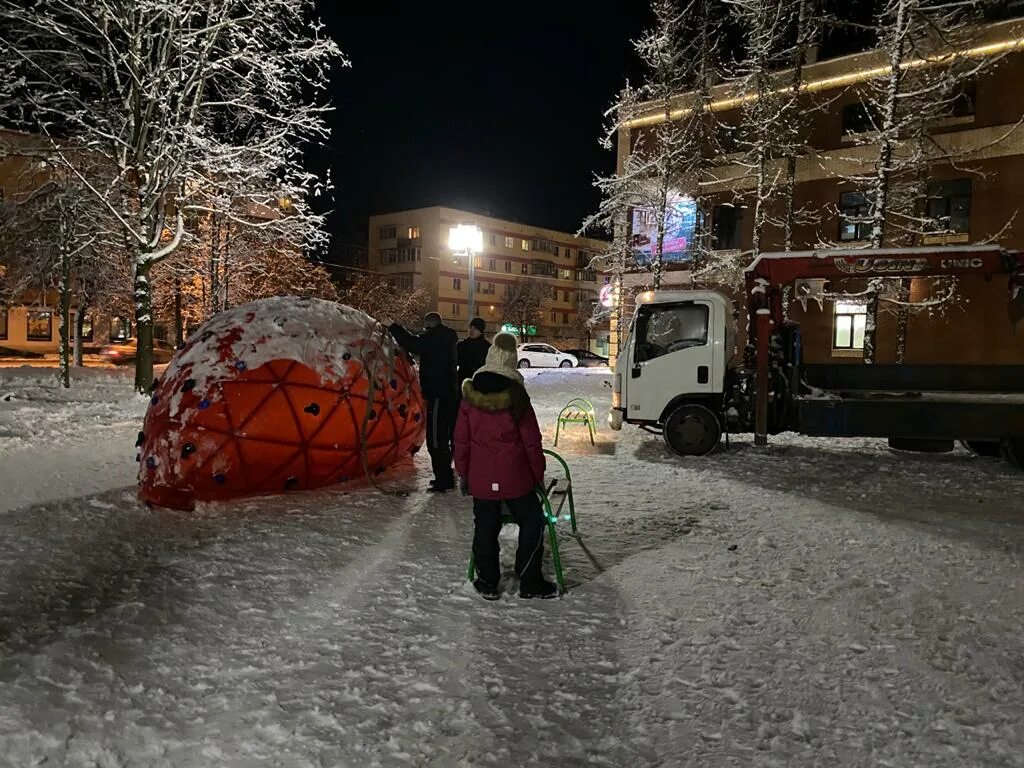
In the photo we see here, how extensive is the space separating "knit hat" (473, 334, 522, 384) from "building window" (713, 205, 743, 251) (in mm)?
24921

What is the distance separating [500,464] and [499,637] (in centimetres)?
107

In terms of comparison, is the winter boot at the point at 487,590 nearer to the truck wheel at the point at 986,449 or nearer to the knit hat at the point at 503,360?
the knit hat at the point at 503,360

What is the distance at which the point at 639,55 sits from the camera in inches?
972

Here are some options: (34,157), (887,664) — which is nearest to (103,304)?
(34,157)

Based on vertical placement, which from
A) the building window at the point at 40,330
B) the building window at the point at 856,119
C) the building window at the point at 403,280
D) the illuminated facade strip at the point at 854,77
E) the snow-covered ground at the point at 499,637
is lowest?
the snow-covered ground at the point at 499,637

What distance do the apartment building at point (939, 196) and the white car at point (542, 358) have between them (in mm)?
13060

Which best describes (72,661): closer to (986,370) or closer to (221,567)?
(221,567)

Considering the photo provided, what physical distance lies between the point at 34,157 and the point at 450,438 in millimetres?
16199

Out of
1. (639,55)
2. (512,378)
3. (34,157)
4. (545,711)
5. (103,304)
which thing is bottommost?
(545,711)

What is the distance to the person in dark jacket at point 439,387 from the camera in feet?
24.8

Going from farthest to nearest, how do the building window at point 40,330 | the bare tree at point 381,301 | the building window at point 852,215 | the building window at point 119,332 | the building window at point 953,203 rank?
the building window at point 119,332 < the bare tree at point 381,301 < the building window at point 40,330 < the building window at point 852,215 < the building window at point 953,203

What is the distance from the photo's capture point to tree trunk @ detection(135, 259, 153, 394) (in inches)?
656

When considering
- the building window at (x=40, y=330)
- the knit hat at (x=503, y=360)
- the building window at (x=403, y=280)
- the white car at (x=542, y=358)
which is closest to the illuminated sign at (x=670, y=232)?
the white car at (x=542, y=358)

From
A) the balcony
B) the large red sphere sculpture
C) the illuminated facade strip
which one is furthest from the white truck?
the balcony
